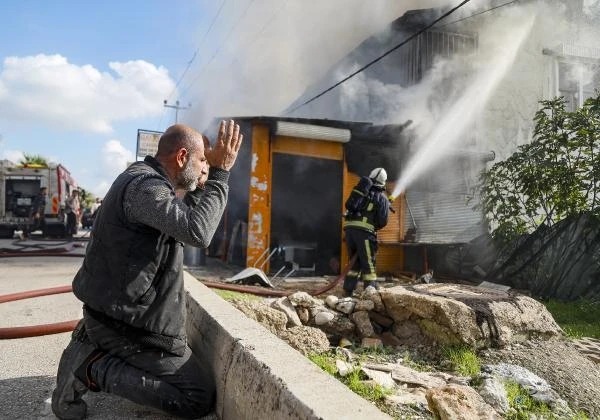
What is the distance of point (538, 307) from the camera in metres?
3.47

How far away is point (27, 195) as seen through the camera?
16.8 m

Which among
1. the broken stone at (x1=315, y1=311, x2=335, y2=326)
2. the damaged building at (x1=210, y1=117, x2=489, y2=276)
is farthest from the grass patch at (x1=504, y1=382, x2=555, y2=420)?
the damaged building at (x1=210, y1=117, x2=489, y2=276)

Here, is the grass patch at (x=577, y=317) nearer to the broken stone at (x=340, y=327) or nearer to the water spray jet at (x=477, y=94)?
the broken stone at (x=340, y=327)

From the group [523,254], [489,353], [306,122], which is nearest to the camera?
[489,353]

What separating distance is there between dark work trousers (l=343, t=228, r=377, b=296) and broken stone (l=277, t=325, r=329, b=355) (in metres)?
2.66

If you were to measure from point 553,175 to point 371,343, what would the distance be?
430cm

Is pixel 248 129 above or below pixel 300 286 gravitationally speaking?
above

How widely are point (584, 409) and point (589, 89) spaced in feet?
36.6

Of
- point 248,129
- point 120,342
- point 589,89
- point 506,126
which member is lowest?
point 120,342

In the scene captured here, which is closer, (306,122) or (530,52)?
(306,122)

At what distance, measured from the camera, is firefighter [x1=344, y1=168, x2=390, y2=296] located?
19.9 ft

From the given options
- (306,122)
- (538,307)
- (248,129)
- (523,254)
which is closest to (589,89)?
(523,254)

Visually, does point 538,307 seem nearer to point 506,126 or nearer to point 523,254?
point 523,254

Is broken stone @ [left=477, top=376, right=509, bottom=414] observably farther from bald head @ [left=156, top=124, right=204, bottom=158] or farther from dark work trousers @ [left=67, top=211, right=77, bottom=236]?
dark work trousers @ [left=67, top=211, right=77, bottom=236]
